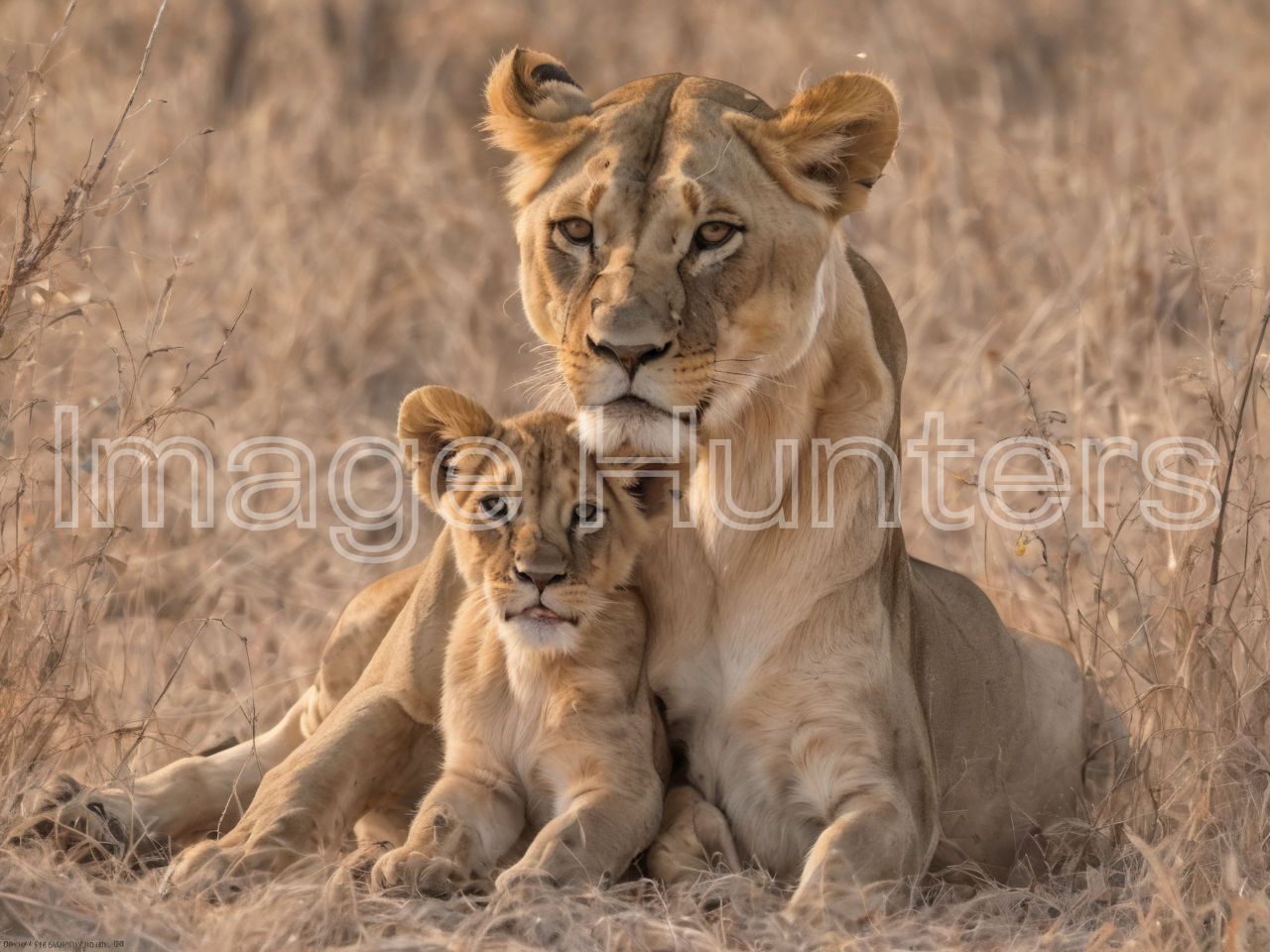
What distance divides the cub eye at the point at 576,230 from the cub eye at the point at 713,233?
0.22 meters

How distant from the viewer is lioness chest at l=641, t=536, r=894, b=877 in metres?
3.10

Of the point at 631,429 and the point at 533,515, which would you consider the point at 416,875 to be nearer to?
the point at 533,515

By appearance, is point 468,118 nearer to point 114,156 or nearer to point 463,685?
point 114,156

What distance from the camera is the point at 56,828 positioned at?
3.08 m

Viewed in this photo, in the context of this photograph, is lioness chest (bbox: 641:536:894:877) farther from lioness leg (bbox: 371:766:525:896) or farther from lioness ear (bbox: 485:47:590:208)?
lioness ear (bbox: 485:47:590:208)

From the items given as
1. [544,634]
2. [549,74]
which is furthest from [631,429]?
[549,74]

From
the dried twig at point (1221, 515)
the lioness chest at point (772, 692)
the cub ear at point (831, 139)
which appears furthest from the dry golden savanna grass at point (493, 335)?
the cub ear at point (831, 139)

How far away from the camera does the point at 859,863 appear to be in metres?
2.92

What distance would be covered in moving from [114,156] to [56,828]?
15.7ft

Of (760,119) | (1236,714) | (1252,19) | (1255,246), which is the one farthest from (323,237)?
(1252,19)

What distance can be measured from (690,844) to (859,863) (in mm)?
366

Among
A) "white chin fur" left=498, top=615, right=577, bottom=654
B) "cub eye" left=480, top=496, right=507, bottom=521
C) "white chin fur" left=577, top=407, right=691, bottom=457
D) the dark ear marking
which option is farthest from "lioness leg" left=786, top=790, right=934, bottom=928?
the dark ear marking

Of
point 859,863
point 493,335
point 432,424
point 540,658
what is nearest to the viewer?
point 859,863

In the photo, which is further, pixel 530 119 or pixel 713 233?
pixel 530 119
